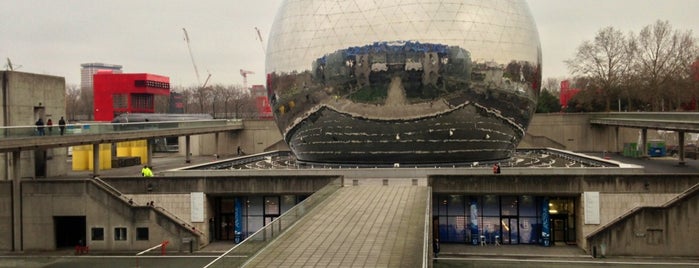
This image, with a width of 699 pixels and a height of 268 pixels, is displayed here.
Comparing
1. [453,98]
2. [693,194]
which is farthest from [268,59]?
[693,194]

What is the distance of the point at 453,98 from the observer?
2658 centimetres

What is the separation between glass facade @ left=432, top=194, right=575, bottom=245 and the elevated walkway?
5.35m

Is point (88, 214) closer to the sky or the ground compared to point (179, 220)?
closer to the sky

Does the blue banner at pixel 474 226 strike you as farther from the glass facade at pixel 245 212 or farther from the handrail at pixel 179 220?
the handrail at pixel 179 220

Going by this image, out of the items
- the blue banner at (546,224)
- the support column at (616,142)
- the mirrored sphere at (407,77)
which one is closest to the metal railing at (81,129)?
the mirrored sphere at (407,77)

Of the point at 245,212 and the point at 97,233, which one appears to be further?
the point at 245,212

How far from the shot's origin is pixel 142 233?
85.4 ft

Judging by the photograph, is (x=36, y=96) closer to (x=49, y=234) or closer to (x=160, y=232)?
(x=49, y=234)

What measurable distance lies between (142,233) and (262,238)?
14.4 metres

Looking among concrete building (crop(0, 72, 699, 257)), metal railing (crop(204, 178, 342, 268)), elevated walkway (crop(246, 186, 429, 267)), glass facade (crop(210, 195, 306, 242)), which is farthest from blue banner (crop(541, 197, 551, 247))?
metal railing (crop(204, 178, 342, 268))

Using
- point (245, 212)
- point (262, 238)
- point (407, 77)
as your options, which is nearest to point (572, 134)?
point (407, 77)

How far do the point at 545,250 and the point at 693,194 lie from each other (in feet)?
19.3

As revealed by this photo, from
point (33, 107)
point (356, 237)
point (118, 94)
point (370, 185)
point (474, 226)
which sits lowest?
point (474, 226)

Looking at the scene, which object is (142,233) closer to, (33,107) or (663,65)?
(33,107)
